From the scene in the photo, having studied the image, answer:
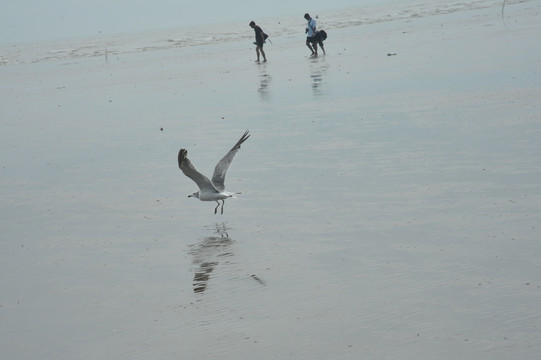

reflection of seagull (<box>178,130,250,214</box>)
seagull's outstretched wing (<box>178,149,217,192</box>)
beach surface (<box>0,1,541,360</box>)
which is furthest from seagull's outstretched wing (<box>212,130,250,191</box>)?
beach surface (<box>0,1,541,360</box>)

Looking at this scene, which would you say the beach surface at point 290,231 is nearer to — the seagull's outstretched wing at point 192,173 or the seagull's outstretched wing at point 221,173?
the seagull's outstretched wing at point 221,173

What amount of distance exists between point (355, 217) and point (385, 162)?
2277 mm

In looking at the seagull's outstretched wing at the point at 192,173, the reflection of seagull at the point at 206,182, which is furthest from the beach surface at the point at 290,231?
the seagull's outstretched wing at the point at 192,173

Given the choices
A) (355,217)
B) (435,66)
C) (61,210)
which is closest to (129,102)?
(435,66)

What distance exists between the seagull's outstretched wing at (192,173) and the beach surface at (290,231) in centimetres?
40

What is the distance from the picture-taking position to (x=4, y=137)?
15883mm

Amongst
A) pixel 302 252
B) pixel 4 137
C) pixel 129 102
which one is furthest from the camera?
pixel 129 102

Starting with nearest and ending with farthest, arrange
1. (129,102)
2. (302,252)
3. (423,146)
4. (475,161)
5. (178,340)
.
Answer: (178,340), (302,252), (475,161), (423,146), (129,102)

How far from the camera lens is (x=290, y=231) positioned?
830 centimetres

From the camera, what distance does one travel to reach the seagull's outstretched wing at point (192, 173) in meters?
8.43

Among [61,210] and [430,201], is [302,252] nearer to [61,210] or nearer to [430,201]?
[430,201]

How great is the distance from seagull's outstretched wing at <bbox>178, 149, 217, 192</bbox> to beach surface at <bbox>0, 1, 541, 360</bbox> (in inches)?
15.7

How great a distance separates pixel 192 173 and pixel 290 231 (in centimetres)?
125

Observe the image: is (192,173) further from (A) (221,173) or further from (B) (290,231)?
(B) (290,231)
